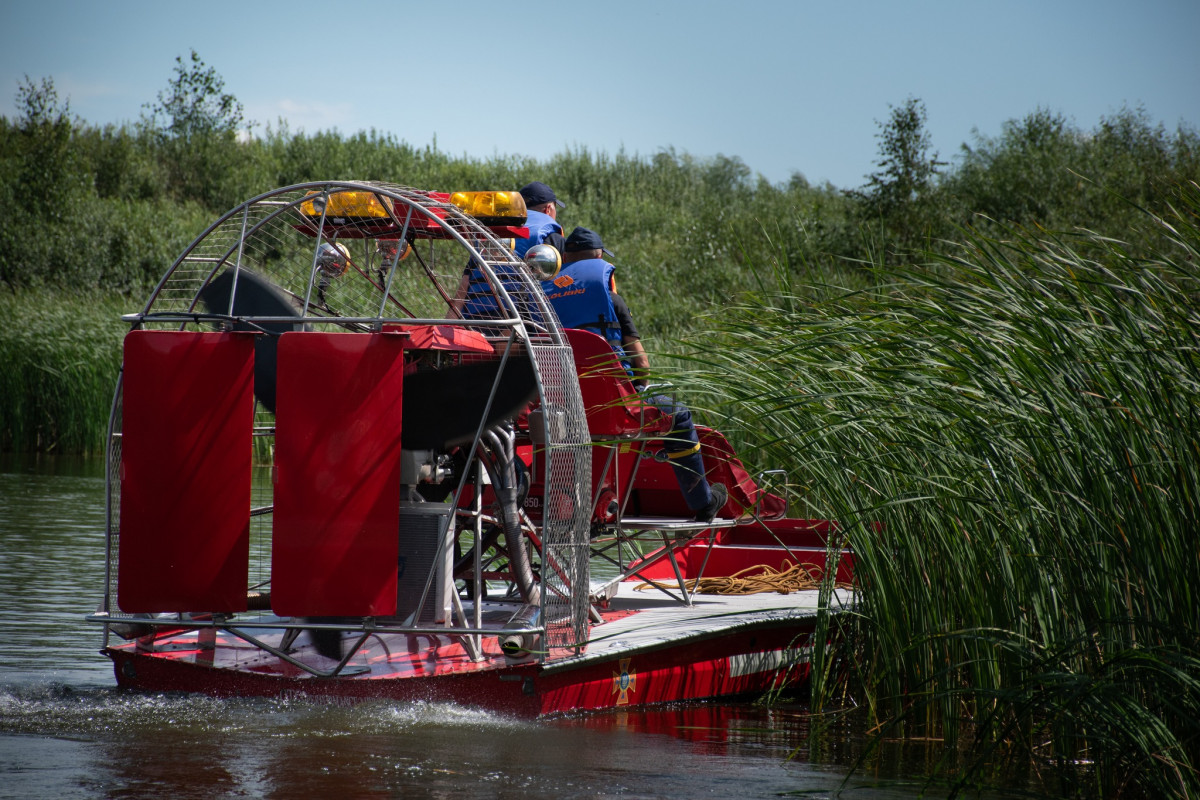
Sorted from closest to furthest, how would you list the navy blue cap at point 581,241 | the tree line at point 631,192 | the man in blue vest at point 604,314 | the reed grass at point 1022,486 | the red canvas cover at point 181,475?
1. the reed grass at point 1022,486
2. the red canvas cover at point 181,475
3. the man in blue vest at point 604,314
4. the navy blue cap at point 581,241
5. the tree line at point 631,192

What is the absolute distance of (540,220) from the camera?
742 centimetres

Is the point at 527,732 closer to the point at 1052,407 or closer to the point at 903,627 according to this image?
the point at 903,627

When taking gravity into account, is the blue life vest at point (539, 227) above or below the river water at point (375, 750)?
above

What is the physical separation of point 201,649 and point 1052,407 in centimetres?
372

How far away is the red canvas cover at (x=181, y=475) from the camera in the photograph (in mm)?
5148

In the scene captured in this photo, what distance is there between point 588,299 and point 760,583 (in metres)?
2.33

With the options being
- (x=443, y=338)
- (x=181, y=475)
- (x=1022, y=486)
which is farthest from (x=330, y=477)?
(x=1022, y=486)

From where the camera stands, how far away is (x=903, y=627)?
17.7 ft

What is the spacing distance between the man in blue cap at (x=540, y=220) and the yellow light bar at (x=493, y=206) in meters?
0.91

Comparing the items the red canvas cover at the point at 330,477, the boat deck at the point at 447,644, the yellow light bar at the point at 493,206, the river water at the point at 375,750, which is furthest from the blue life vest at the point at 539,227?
the river water at the point at 375,750

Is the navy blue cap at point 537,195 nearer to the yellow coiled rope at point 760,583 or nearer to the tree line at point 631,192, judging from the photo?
the yellow coiled rope at point 760,583

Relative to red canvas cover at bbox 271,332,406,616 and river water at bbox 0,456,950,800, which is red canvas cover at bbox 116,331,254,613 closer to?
red canvas cover at bbox 271,332,406,616

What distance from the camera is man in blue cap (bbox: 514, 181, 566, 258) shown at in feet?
A: 23.7

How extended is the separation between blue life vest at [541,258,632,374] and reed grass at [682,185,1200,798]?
1.04 m
